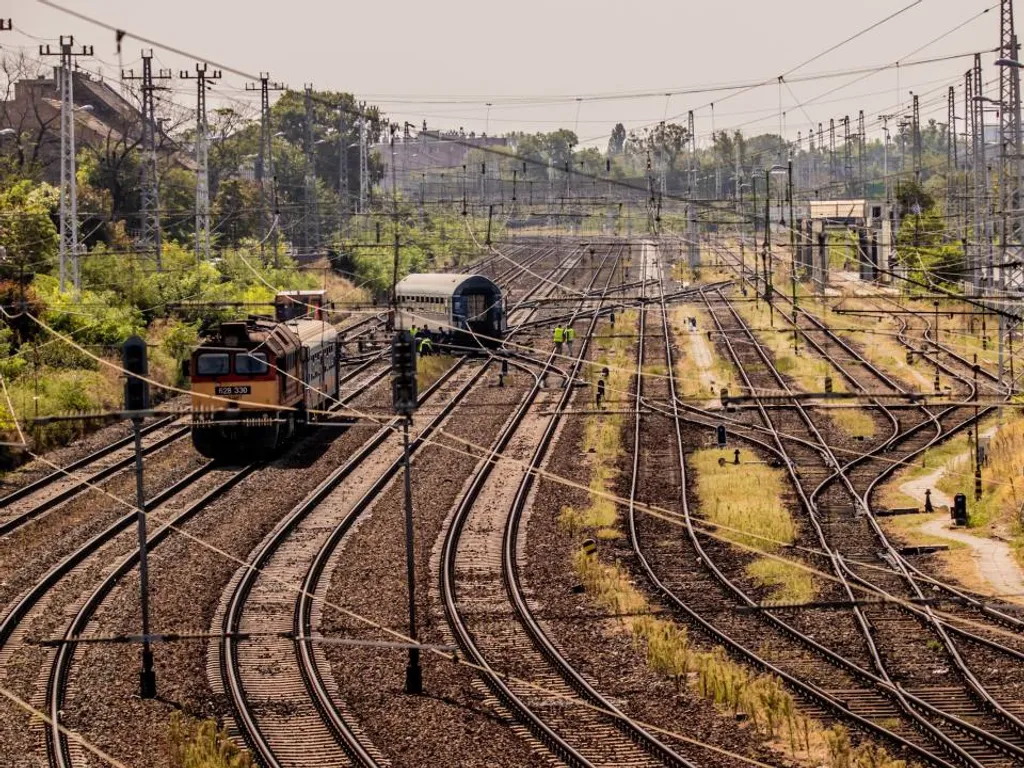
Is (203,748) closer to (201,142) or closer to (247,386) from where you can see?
(247,386)

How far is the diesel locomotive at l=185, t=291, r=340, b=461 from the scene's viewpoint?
32.2 m

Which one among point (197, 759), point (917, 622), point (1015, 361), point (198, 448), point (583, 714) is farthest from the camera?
point (1015, 361)

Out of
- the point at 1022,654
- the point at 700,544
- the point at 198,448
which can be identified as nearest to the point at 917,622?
the point at 1022,654

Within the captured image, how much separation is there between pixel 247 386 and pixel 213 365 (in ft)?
2.93

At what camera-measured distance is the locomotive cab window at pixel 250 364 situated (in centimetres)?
3212

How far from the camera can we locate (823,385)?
153 ft

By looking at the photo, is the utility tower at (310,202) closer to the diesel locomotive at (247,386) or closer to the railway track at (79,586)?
the diesel locomotive at (247,386)

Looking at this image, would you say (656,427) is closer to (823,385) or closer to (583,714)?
(823,385)

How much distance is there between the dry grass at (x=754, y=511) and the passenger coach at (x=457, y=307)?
1941 centimetres

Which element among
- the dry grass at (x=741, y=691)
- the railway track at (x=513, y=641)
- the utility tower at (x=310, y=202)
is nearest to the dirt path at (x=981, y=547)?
the dry grass at (x=741, y=691)

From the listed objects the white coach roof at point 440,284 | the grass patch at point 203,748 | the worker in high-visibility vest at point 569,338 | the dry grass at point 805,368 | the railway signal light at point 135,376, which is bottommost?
the grass patch at point 203,748

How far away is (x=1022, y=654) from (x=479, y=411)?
24813 millimetres

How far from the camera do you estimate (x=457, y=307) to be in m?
53.6

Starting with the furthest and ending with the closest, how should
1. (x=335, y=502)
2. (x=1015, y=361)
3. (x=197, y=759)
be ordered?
(x=1015, y=361) < (x=335, y=502) < (x=197, y=759)
